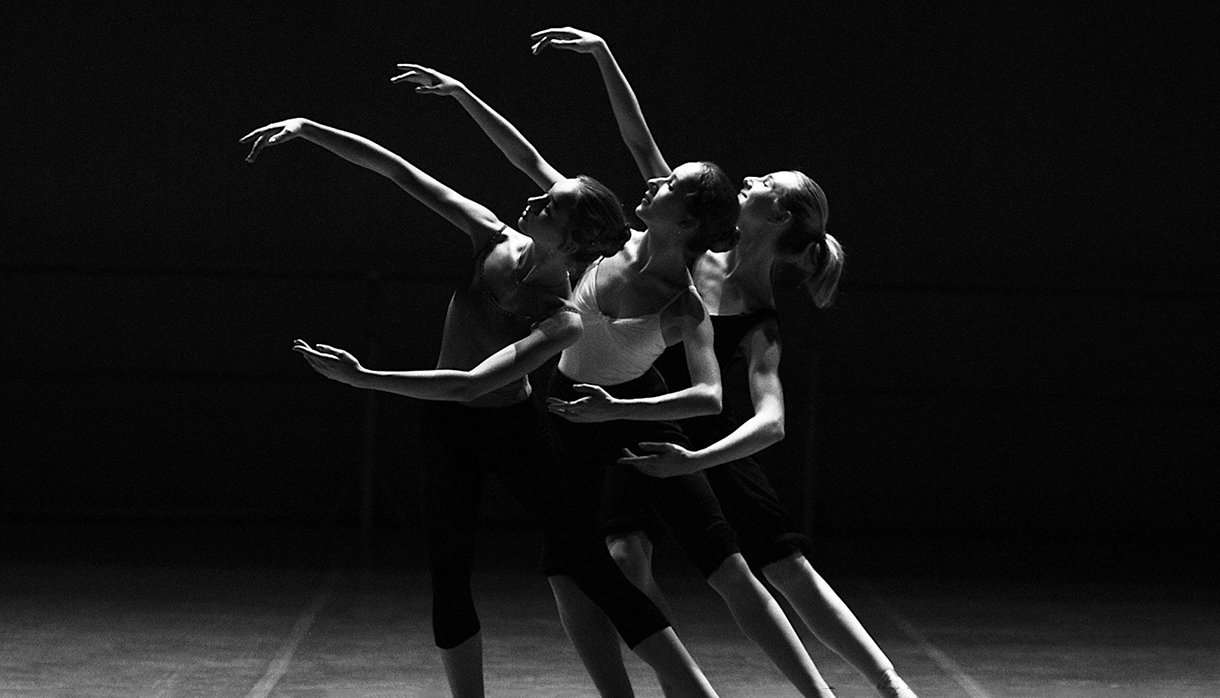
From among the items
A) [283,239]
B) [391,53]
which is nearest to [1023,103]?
[391,53]

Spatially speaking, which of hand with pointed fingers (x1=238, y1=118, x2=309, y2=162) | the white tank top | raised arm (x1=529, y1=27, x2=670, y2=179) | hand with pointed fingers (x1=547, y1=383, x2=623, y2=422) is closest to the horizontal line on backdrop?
raised arm (x1=529, y1=27, x2=670, y2=179)

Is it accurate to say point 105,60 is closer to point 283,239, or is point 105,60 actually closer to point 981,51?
point 283,239

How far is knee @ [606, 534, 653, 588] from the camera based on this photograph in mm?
3566

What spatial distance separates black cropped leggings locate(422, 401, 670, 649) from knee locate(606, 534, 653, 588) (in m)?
0.23

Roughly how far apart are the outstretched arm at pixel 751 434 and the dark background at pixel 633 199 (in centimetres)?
433

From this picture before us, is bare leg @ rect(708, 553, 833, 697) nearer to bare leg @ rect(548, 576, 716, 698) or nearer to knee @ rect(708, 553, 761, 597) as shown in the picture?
knee @ rect(708, 553, 761, 597)

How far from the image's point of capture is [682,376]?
143 inches

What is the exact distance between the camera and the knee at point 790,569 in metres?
3.61

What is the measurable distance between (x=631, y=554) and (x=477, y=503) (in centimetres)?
39

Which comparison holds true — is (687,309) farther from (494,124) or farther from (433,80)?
(433,80)

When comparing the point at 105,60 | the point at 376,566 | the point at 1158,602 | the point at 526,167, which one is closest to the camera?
the point at 526,167

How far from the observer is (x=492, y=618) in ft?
18.2

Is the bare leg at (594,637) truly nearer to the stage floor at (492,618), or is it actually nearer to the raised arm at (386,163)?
the raised arm at (386,163)

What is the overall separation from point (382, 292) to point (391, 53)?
1104mm
